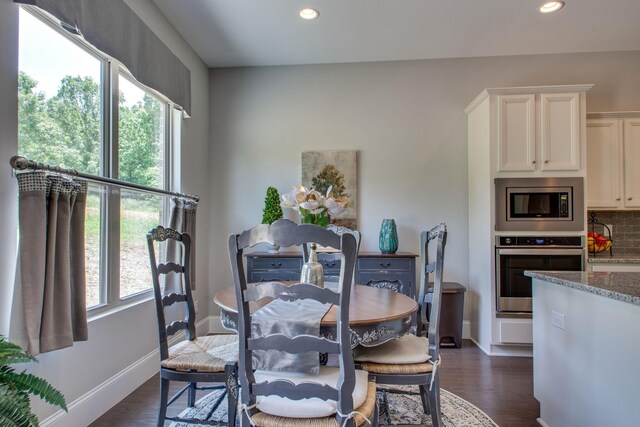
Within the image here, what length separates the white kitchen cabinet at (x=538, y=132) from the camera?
10.4 ft

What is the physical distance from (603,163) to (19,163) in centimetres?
442

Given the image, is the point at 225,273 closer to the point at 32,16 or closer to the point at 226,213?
the point at 226,213

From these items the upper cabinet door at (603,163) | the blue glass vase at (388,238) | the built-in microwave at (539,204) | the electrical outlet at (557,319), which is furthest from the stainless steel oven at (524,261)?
A: the electrical outlet at (557,319)

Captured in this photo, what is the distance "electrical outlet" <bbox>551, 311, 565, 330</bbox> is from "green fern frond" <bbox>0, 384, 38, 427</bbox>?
2287 mm

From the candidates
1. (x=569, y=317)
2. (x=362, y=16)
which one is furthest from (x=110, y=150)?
(x=569, y=317)

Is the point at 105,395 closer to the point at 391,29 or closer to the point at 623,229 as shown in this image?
the point at 391,29

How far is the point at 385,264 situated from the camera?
3.42 m

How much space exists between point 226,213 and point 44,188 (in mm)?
2376

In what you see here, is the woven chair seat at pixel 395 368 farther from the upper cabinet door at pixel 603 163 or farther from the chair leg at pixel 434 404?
the upper cabinet door at pixel 603 163

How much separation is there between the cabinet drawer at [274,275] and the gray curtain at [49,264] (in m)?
Answer: 1.71

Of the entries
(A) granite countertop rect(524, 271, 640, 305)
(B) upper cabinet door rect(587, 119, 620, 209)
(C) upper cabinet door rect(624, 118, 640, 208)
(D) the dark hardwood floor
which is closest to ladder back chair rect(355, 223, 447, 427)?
(A) granite countertop rect(524, 271, 640, 305)

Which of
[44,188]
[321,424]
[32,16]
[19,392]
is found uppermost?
[32,16]

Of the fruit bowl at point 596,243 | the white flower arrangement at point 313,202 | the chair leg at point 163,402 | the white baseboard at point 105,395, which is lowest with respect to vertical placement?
the white baseboard at point 105,395

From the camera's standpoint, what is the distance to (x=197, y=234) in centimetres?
374
